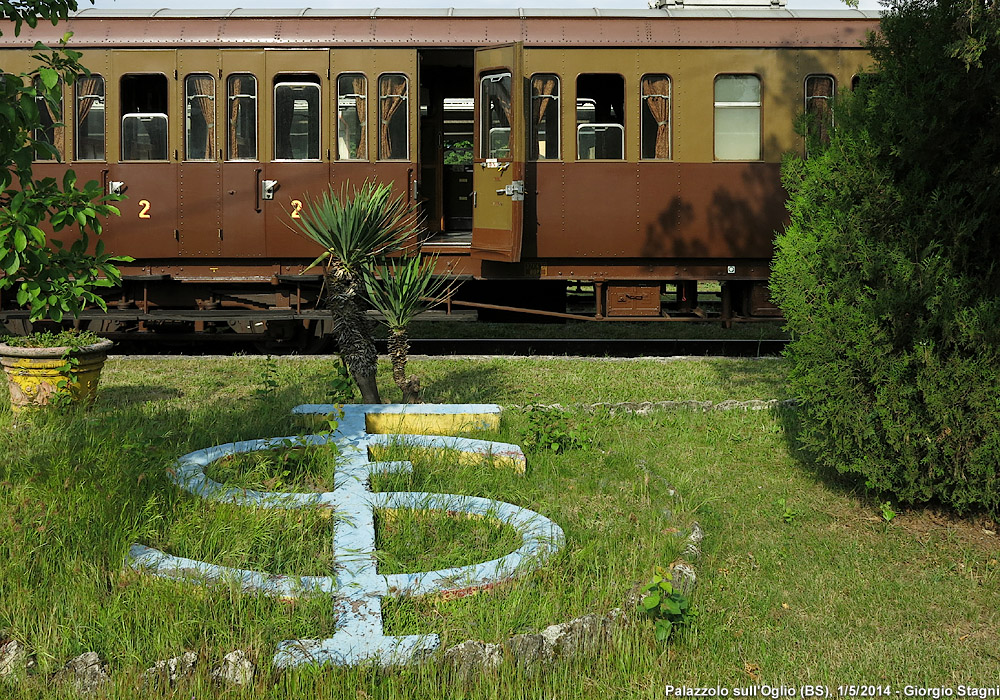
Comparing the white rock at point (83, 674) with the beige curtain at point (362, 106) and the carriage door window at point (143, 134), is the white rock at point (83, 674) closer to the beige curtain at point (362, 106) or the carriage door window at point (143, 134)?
the beige curtain at point (362, 106)

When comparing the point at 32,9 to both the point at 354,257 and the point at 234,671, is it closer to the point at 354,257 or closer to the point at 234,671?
the point at 354,257

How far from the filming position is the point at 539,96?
10562 mm

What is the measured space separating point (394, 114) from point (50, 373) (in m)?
4.99

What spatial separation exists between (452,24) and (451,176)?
2776 millimetres

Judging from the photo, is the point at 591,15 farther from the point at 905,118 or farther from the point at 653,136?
the point at 905,118

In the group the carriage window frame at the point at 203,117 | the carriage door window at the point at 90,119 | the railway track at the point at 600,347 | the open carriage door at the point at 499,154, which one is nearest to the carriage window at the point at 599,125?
the open carriage door at the point at 499,154

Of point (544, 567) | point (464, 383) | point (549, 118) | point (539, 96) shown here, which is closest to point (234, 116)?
point (539, 96)

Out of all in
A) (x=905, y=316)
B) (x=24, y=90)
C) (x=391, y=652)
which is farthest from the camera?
(x=905, y=316)

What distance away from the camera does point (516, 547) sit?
4.64m

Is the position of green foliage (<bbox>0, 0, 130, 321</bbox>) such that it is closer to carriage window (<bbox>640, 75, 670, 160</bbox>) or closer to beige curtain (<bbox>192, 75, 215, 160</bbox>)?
beige curtain (<bbox>192, 75, 215, 160</bbox>)

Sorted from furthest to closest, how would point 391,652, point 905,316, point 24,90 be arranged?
point 905,316
point 24,90
point 391,652

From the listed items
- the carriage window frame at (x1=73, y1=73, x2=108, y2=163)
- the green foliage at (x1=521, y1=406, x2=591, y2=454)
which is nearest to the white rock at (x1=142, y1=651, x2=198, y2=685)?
the green foliage at (x1=521, y1=406, x2=591, y2=454)

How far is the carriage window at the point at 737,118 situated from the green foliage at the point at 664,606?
7.60m

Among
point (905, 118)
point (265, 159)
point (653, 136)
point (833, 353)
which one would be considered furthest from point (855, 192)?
point (265, 159)
